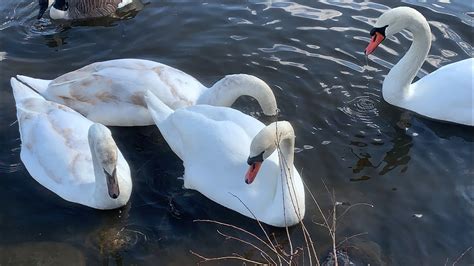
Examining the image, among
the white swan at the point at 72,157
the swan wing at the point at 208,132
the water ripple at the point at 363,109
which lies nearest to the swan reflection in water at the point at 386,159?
the water ripple at the point at 363,109

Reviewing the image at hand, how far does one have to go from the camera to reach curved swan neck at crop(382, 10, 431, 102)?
8094mm

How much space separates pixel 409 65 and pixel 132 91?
3.22 m

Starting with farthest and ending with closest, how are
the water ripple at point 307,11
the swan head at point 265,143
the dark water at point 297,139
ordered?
1. the water ripple at point 307,11
2. the dark water at point 297,139
3. the swan head at point 265,143

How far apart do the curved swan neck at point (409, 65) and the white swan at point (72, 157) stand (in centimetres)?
325

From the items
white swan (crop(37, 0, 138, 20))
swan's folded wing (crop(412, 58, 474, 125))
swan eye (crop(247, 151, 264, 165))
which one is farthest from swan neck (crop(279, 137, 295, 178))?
white swan (crop(37, 0, 138, 20))

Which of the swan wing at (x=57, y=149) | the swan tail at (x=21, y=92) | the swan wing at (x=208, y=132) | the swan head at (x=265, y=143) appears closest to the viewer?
the swan head at (x=265, y=143)

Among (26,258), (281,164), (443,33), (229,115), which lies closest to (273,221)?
(281,164)

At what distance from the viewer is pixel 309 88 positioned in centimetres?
859

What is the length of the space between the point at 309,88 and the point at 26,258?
3.96 metres

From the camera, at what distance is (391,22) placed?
802cm

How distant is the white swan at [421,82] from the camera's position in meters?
7.93

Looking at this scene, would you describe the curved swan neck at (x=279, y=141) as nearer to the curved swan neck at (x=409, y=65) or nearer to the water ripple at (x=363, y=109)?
the water ripple at (x=363, y=109)

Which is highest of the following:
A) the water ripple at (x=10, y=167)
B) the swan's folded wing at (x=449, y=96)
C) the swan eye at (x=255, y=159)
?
the swan eye at (x=255, y=159)

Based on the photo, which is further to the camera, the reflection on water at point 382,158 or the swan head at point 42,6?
the swan head at point 42,6
